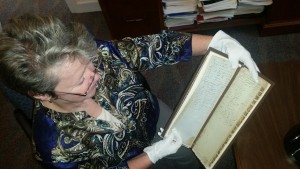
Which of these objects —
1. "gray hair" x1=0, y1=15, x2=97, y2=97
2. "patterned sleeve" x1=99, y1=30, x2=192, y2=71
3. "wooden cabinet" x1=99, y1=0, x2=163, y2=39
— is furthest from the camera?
"wooden cabinet" x1=99, y1=0, x2=163, y2=39

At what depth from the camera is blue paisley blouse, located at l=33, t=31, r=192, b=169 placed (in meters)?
0.90

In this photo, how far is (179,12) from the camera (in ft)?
5.94

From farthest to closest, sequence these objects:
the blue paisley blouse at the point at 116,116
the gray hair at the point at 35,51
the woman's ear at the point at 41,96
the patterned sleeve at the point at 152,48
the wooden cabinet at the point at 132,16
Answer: the wooden cabinet at the point at 132,16, the patterned sleeve at the point at 152,48, the blue paisley blouse at the point at 116,116, the woman's ear at the point at 41,96, the gray hair at the point at 35,51

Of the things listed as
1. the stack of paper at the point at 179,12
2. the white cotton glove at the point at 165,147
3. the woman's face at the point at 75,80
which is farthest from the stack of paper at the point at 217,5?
the woman's face at the point at 75,80

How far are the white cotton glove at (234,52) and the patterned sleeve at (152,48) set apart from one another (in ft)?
0.34

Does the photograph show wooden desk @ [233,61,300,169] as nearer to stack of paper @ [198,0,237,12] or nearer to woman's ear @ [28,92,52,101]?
woman's ear @ [28,92,52,101]

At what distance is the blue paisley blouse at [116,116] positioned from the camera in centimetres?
90

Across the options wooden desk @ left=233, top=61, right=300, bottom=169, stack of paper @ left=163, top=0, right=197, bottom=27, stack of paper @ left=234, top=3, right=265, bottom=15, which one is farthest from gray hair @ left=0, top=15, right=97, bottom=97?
stack of paper @ left=234, top=3, right=265, bottom=15

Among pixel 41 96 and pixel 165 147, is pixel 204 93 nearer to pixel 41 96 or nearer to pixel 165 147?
pixel 165 147

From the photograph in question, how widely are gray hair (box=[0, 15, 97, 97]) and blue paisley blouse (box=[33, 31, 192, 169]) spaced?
6.9 inches

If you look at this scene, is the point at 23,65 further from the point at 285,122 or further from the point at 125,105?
the point at 285,122

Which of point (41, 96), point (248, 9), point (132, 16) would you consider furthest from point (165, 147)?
point (248, 9)

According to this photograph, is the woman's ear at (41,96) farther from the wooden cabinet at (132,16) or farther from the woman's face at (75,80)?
the wooden cabinet at (132,16)

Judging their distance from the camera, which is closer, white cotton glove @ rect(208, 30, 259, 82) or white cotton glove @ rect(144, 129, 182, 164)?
white cotton glove @ rect(208, 30, 259, 82)
